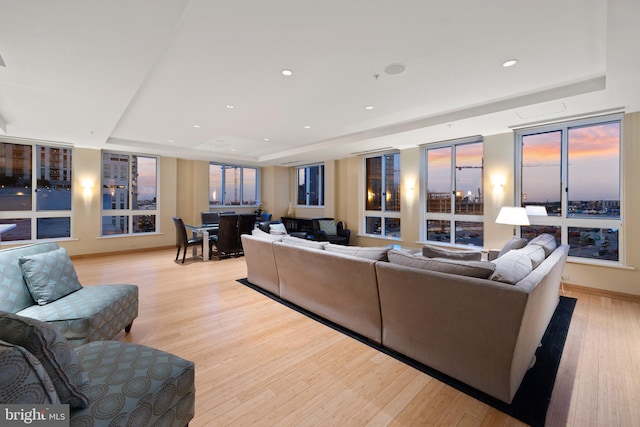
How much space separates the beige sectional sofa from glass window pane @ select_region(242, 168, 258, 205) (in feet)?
23.0

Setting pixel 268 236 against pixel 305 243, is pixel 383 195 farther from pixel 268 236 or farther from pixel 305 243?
pixel 305 243

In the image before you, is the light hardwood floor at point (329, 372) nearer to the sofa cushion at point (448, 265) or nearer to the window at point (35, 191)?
the sofa cushion at point (448, 265)

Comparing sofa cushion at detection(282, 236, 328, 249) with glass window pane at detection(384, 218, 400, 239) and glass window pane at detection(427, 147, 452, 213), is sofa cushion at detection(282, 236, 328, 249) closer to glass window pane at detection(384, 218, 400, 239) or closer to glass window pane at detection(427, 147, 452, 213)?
glass window pane at detection(427, 147, 452, 213)

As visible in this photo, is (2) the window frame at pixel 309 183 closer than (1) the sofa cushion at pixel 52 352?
No

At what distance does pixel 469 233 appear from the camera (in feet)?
18.4

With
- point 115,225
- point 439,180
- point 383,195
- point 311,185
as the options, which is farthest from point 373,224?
point 115,225

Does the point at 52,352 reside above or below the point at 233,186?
below

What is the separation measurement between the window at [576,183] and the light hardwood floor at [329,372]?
961 mm

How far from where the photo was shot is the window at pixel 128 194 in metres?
6.89

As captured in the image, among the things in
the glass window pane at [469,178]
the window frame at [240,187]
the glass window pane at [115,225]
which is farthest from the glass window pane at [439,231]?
the glass window pane at [115,225]

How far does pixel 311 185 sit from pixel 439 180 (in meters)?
4.36

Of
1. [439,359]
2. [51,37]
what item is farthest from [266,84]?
[439,359]

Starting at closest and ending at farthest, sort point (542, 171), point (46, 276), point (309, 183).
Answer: point (46, 276) → point (542, 171) → point (309, 183)

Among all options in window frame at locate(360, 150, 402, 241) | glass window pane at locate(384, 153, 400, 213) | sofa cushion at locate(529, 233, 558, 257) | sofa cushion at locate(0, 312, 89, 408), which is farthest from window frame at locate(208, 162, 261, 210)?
sofa cushion at locate(529, 233, 558, 257)
